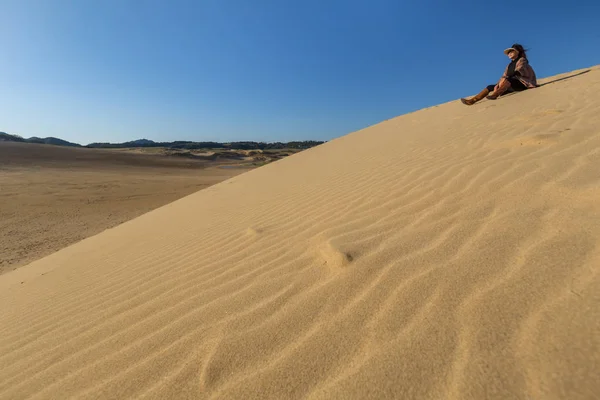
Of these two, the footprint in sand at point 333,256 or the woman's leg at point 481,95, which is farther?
the woman's leg at point 481,95

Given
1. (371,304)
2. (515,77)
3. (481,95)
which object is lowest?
(371,304)

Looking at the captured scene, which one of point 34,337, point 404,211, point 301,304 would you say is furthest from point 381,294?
point 34,337

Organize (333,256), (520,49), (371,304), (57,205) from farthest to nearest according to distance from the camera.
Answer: (57,205) → (520,49) → (333,256) → (371,304)

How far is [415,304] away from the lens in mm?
1370

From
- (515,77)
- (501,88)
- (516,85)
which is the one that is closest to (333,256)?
(501,88)

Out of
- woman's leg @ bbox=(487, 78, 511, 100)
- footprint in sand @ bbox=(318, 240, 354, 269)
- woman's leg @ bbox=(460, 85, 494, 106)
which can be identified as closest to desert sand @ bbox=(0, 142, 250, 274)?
footprint in sand @ bbox=(318, 240, 354, 269)

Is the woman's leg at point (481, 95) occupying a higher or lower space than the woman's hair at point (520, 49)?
lower

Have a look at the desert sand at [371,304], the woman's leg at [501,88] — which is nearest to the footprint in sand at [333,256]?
the desert sand at [371,304]

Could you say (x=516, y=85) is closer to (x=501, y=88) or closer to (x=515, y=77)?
(x=515, y=77)

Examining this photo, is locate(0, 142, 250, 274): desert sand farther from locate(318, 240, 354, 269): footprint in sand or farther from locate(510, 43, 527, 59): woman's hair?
locate(510, 43, 527, 59): woman's hair

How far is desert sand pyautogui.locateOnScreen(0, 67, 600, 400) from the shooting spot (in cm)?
107

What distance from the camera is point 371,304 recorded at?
1.45 m

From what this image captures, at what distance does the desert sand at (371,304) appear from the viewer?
3.51ft

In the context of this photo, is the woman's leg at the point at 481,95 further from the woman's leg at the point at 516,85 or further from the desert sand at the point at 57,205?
the desert sand at the point at 57,205
